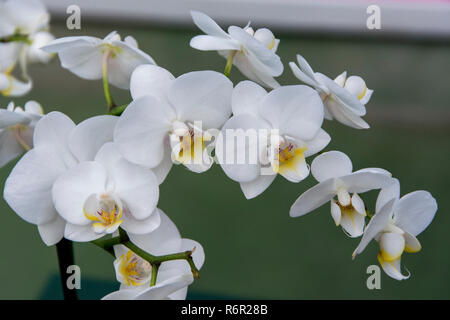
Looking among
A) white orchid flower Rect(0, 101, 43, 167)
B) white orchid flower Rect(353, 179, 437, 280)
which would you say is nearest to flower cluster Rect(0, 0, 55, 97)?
white orchid flower Rect(0, 101, 43, 167)

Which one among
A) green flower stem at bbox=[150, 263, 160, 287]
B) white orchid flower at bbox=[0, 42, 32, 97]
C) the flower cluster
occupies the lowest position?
green flower stem at bbox=[150, 263, 160, 287]

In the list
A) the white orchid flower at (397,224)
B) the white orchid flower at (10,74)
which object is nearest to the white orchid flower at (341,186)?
the white orchid flower at (397,224)

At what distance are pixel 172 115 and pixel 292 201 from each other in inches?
29.7

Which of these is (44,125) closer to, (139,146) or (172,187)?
(139,146)

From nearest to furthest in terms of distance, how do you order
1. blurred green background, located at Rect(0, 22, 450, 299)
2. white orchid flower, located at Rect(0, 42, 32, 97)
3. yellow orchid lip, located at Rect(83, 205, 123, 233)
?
yellow orchid lip, located at Rect(83, 205, 123, 233) < white orchid flower, located at Rect(0, 42, 32, 97) < blurred green background, located at Rect(0, 22, 450, 299)

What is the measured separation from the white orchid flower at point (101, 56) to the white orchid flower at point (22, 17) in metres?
0.22

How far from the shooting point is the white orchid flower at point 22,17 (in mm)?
585

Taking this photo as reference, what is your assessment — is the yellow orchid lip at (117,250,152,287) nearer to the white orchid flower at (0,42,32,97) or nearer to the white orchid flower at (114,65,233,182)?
the white orchid flower at (114,65,233,182)

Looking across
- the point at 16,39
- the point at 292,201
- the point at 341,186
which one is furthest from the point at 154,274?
the point at 292,201

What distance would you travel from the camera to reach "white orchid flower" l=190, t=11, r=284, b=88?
1.10 feet

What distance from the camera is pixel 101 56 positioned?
0.40m

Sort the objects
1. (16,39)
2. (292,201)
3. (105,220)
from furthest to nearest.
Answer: (292,201)
(16,39)
(105,220)

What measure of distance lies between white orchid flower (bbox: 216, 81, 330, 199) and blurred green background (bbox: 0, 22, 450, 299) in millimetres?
396

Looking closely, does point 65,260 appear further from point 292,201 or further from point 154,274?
point 292,201
